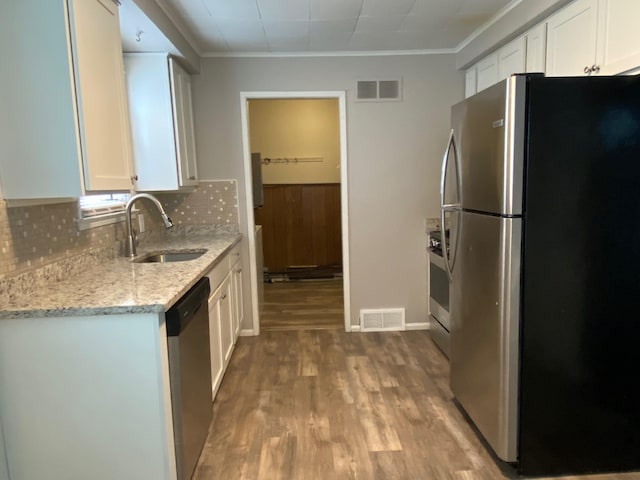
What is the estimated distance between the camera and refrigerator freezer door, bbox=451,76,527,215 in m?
1.73

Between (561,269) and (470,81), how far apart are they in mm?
2237

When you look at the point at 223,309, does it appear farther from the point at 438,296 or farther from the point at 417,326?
the point at 417,326

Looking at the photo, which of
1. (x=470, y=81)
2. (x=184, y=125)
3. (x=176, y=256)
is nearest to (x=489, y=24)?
(x=470, y=81)

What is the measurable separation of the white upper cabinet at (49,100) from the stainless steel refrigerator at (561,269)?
1.71 m

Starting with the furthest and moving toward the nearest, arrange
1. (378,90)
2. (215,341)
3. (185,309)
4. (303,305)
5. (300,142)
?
(300,142) → (303,305) → (378,90) → (215,341) → (185,309)

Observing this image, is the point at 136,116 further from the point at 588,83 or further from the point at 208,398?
the point at 588,83

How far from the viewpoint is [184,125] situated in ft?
10.3

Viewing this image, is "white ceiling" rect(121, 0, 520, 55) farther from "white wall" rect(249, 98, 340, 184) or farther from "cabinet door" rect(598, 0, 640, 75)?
"white wall" rect(249, 98, 340, 184)

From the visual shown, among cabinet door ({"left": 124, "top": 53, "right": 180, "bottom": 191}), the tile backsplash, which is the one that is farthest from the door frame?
the tile backsplash

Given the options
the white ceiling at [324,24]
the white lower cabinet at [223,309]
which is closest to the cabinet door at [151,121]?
the white ceiling at [324,24]

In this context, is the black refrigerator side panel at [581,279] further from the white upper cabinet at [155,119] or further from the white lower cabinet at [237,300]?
the white upper cabinet at [155,119]

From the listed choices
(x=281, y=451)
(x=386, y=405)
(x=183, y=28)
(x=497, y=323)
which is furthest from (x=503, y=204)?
(x=183, y=28)

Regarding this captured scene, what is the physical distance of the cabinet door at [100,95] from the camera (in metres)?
1.64

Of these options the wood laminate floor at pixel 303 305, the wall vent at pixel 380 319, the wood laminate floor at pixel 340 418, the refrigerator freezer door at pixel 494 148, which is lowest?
the wood laminate floor at pixel 340 418
